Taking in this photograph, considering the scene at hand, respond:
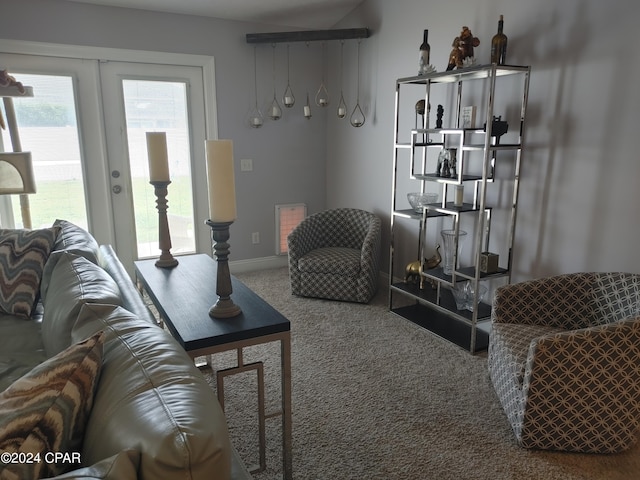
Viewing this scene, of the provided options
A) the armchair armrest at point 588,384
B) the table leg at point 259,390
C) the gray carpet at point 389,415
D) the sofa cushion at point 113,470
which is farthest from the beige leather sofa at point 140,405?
the armchair armrest at point 588,384

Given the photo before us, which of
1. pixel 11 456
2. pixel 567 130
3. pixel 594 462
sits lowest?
pixel 594 462

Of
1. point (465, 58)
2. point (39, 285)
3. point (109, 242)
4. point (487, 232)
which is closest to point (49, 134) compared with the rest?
point (109, 242)

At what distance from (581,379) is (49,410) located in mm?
1886

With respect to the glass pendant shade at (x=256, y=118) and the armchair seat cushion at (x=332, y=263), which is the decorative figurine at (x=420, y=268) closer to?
the armchair seat cushion at (x=332, y=263)

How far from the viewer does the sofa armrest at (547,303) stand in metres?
2.33

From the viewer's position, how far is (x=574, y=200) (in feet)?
8.59

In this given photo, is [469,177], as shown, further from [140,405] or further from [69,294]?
[140,405]

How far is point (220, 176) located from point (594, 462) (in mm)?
1932

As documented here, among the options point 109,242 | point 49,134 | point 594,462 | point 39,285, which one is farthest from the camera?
point 109,242

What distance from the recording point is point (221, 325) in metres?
1.62

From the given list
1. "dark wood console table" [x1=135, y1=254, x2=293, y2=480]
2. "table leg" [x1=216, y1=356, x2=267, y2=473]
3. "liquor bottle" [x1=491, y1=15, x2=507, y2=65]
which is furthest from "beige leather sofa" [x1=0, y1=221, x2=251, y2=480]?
"liquor bottle" [x1=491, y1=15, x2=507, y2=65]

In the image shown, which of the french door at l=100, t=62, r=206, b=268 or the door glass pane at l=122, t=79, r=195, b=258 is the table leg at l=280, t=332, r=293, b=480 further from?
the door glass pane at l=122, t=79, r=195, b=258

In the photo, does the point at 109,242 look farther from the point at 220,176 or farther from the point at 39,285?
the point at 220,176

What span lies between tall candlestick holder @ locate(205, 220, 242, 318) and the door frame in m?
2.71
